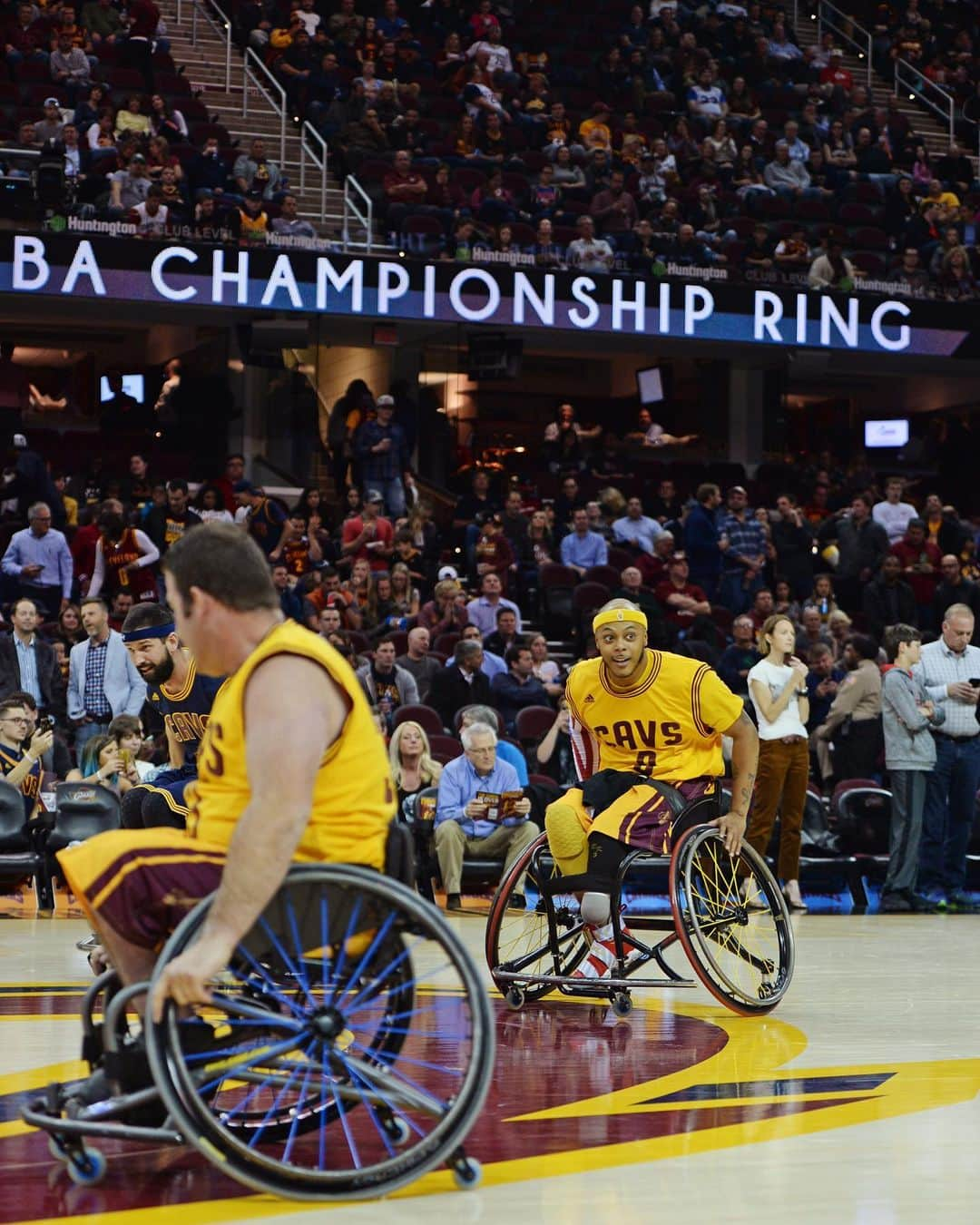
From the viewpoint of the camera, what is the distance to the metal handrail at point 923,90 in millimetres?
25000

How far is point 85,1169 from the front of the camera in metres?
3.51

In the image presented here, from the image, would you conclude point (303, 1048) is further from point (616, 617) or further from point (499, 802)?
point (499, 802)

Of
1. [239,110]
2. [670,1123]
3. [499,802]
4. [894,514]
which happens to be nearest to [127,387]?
[239,110]

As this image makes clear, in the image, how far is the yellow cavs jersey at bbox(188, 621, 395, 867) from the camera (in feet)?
11.6

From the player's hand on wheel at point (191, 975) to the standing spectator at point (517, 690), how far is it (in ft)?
32.7

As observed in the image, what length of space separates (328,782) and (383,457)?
45.9 ft

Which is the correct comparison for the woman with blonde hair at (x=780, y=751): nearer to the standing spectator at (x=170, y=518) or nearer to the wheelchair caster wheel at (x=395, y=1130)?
the standing spectator at (x=170, y=518)

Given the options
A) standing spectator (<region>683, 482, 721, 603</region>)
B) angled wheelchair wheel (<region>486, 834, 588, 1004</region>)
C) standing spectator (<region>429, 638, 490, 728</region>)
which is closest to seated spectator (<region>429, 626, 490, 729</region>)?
standing spectator (<region>429, 638, 490, 728</region>)

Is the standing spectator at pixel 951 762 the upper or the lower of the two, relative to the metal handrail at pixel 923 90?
lower

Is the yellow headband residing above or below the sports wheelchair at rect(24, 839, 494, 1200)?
above

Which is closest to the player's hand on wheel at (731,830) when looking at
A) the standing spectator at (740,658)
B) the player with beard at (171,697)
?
the player with beard at (171,697)

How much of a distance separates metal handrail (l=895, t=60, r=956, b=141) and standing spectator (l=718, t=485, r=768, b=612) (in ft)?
34.1

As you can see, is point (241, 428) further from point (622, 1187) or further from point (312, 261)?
point (622, 1187)

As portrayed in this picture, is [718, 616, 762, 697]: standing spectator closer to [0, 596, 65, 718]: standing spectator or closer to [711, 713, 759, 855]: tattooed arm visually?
[0, 596, 65, 718]: standing spectator
